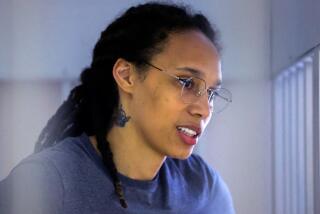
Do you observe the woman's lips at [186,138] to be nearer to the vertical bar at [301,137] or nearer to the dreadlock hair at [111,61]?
the dreadlock hair at [111,61]

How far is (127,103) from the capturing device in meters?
0.89

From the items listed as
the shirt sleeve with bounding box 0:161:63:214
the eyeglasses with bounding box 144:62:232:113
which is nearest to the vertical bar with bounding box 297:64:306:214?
the eyeglasses with bounding box 144:62:232:113

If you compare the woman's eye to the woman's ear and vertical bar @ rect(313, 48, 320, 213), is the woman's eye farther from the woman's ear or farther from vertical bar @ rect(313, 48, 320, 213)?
vertical bar @ rect(313, 48, 320, 213)

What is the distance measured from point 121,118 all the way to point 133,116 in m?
0.03

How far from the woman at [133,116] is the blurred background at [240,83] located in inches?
1.2

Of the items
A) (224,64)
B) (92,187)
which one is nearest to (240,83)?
(224,64)

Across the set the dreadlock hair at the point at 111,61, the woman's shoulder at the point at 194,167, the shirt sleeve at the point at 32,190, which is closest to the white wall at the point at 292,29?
the dreadlock hair at the point at 111,61

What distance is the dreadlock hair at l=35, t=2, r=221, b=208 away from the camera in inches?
34.3

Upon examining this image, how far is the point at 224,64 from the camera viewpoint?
0.88m

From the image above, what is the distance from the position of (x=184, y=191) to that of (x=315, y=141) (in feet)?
0.92

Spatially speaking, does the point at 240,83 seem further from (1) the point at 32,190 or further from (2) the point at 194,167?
(1) the point at 32,190

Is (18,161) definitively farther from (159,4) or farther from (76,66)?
(159,4)

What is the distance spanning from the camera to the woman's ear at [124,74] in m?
0.87

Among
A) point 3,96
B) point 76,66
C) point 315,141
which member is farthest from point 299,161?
point 3,96
